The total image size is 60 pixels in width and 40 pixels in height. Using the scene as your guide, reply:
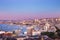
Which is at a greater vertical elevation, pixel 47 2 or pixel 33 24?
pixel 47 2

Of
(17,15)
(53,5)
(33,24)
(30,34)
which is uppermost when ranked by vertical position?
(53,5)

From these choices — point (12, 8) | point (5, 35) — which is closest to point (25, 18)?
point (12, 8)

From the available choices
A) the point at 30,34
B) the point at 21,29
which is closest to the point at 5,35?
the point at 21,29

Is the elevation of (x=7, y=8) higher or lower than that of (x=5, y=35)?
higher

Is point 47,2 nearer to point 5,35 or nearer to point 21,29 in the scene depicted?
point 21,29

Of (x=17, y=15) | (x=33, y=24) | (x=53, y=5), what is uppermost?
(x=53, y=5)

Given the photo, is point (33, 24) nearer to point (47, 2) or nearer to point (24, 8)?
point (24, 8)
